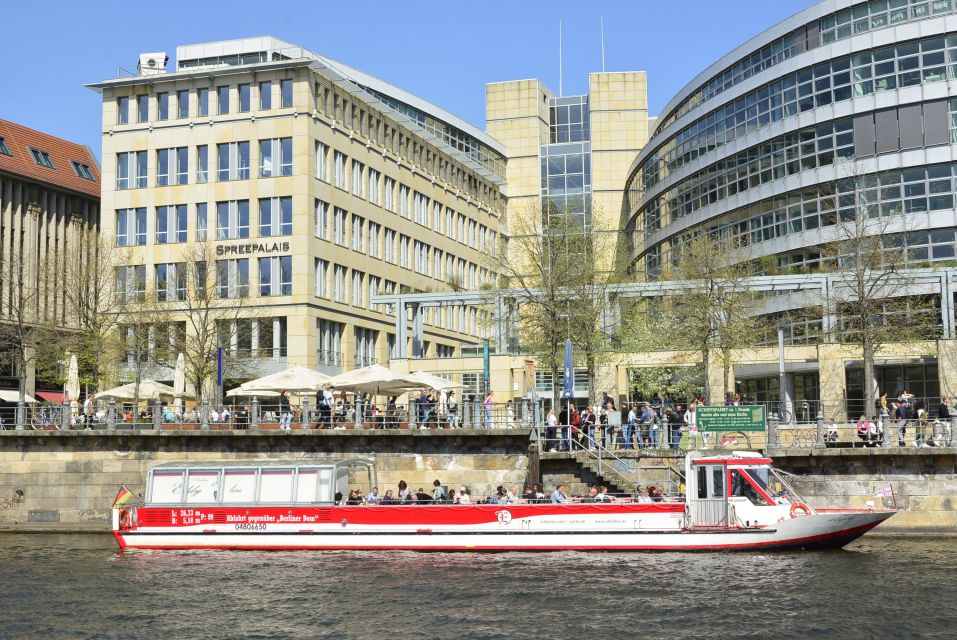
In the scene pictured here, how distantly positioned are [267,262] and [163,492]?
32306 millimetres

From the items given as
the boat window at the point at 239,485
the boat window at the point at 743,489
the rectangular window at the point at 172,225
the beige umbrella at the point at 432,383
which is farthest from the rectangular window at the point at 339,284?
the boat window at the point at 743,489

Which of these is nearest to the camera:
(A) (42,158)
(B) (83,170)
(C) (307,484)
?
(C) (307,484)

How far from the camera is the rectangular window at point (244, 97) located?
66.4 meters

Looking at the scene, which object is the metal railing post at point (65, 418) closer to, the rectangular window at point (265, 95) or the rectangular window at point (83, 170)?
the rectangular window at point (265, 95)

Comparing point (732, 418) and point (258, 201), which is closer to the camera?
point (732, 418)

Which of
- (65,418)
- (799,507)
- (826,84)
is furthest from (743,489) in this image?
(826,84)

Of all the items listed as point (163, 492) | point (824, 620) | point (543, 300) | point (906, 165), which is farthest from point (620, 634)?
point (906, 165)

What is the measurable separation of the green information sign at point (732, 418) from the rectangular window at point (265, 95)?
39.1 m

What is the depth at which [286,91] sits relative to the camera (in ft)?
215

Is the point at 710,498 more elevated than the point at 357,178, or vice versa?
the point at 357,178

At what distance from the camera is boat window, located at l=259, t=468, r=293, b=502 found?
110ft

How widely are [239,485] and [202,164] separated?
1436 inches

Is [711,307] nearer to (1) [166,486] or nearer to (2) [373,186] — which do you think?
(1) [166,486]

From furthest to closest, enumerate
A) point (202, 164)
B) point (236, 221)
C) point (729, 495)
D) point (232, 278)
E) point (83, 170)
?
point (83, 170)
point (202, 164)
point (236, 221)
point (232, 278)
point (729, 495)
